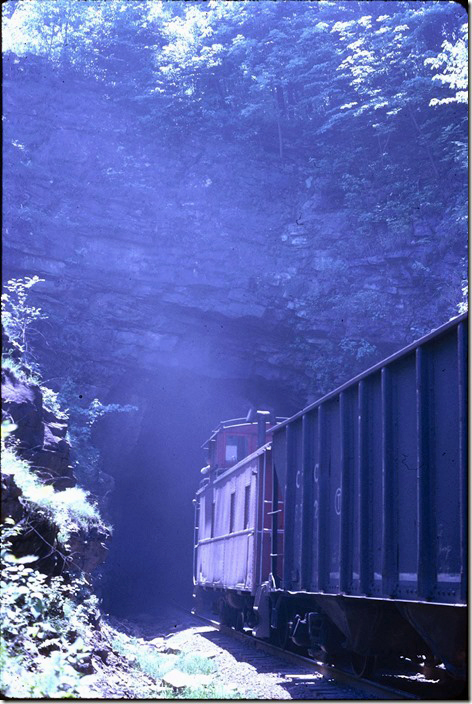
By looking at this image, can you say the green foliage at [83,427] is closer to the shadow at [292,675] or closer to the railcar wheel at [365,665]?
the shadow at [292,675]

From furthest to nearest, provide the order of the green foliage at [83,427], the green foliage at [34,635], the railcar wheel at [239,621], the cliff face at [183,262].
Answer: the cliff face at [183,262] < the green foliage at [83,427] < the railcar wheel at [239,621] < the green foliage at [34,635]

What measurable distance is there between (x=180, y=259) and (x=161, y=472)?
437 inches

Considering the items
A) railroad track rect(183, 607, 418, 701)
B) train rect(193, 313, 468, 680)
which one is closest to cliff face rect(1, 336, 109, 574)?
train rect(193, 313, 468, 680)

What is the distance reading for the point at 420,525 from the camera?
5.34 m

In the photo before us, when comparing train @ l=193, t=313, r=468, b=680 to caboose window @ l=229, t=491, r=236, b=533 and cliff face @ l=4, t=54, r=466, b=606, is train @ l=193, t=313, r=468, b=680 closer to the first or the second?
caboose window @ l=229, t=491, r=236, b=533

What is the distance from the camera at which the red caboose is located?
11.3m

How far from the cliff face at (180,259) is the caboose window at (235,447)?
9373 millimetres

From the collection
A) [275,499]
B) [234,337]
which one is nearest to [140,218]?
[234,337]

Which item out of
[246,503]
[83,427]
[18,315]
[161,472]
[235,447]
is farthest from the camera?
[161,472]

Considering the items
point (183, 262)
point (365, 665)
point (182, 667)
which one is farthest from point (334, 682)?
point (183, 262)

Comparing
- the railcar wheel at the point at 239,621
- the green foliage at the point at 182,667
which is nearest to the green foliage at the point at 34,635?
the green foliage at the point at 182,667

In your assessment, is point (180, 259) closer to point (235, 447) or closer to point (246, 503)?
point (235, 447)

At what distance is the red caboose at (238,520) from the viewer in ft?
37.1

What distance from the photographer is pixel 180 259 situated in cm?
2617
